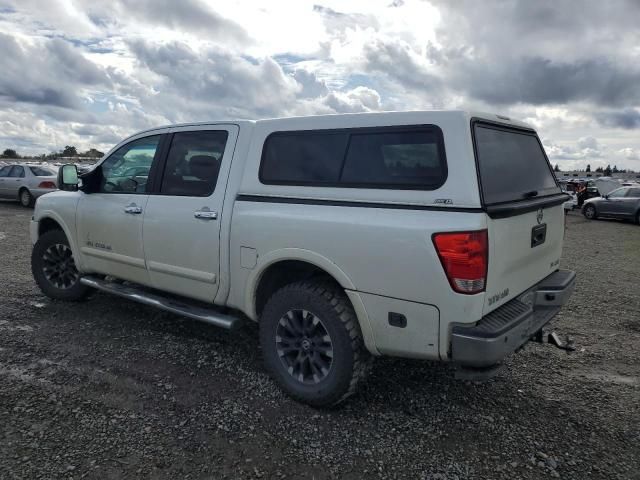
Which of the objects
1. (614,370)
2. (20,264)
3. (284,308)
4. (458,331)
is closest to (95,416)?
(284,308)

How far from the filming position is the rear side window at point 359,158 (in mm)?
2855

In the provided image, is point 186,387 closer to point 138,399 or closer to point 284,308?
point 138,399

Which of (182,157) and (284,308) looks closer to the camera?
(284,308)

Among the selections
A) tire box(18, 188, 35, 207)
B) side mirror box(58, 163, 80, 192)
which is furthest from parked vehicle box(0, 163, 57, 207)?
side mirror box(58, 163, 80, 192)

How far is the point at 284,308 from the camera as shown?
3.36 metres

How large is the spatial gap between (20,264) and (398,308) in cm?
682

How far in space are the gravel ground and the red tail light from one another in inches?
42.7

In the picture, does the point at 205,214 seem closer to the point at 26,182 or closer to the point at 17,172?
the point at 26,182

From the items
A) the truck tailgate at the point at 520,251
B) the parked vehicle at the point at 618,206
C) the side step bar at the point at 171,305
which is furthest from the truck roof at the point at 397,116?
the parked vehicle at the point at 618,206

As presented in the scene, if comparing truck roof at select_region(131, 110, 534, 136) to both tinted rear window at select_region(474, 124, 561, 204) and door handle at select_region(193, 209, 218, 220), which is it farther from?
door handle at select_region(193, 209, 218, 220)

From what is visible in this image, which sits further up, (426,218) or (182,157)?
→ (182,157)

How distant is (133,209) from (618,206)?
19851 millimetres

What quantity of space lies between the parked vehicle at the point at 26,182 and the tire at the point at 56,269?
459 inches

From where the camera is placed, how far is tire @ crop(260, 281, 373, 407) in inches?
122
